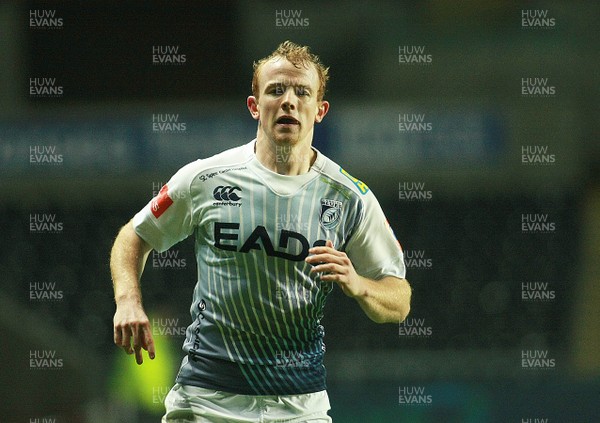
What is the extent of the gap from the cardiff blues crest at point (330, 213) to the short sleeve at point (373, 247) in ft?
0.33

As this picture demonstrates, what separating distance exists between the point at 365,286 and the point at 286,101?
2.43 ft

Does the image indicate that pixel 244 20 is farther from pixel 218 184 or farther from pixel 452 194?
pixel 218 184

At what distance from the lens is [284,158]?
3.59 m

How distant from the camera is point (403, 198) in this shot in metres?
7.38

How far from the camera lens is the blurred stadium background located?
658cm

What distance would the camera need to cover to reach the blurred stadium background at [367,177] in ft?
21.6

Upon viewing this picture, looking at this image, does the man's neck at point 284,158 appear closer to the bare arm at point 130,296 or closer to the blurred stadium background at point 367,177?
the bare arm at point 130,296

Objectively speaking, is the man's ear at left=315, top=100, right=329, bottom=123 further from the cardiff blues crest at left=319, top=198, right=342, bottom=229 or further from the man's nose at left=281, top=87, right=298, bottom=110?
the cardiff blues crest at left=319, top=198, right=342, bottom=229

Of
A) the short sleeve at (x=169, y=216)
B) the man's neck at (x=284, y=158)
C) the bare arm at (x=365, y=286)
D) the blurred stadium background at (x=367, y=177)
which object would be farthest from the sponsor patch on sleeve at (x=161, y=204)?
the blurred stadium background at (x=367, y=177)

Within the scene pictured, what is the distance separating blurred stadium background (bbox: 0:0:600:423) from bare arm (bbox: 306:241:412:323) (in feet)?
9.20

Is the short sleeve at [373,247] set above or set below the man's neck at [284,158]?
below

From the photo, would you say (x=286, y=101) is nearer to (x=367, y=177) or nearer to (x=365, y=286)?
(x=365, y=286)

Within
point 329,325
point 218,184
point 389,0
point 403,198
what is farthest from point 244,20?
point 218,184

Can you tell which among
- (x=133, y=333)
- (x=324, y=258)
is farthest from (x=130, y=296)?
(x=324, y=258)
